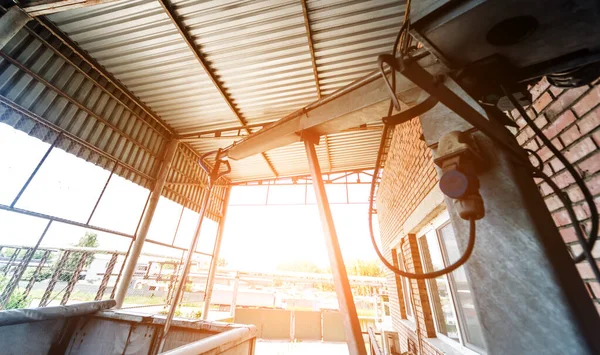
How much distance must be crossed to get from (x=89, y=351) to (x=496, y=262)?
222 inches

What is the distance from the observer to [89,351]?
3.68 m

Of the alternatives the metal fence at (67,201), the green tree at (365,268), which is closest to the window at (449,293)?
the metal fence at (67,201)

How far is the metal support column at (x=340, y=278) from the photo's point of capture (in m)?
1.54

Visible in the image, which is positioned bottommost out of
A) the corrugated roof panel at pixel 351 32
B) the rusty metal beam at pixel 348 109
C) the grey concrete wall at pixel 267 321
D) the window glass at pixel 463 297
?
the grey concrete wall at pixel 267 321

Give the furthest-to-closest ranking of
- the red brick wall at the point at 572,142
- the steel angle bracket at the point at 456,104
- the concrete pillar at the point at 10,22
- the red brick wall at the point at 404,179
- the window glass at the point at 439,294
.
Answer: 1. the concrete pillar at the point at 10,22
2. the red brick wall at the point at 404,179
3. the window glass at the point at 439,294
4. the red brick wall at the point at 572,142
5. the steel angle bracket at the point at 456,104

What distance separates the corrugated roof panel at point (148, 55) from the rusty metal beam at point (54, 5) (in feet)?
1.89

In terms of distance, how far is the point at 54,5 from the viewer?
3723mm

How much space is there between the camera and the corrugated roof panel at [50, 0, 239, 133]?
14.3 feet

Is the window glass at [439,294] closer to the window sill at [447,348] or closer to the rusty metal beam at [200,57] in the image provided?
the window sill at [447,348]

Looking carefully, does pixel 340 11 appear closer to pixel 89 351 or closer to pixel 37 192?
pixel 37 192

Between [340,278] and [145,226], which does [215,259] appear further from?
[340,278]

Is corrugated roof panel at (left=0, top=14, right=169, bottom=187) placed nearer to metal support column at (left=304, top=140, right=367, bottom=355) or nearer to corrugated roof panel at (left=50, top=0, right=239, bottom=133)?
corrugated roof panel at (left=50, top=0, right=239, bottom=133)

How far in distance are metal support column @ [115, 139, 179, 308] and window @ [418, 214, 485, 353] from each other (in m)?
7.15

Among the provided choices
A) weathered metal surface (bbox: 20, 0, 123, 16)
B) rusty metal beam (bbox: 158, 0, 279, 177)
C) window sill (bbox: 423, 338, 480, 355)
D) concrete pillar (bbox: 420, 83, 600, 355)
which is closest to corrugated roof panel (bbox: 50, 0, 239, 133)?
rusty metal beam (bbox: 158, 0, 279, 177)
